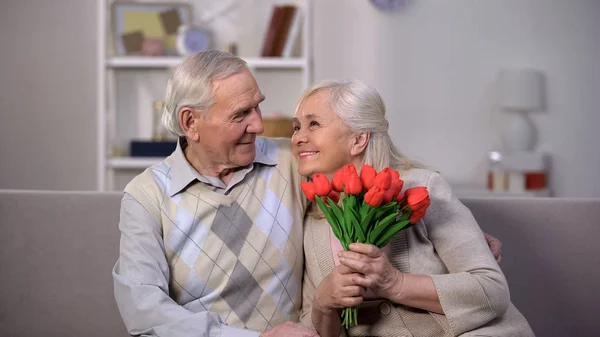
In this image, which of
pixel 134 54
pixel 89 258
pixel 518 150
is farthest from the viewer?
pixel 518 150

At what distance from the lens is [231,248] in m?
2.16

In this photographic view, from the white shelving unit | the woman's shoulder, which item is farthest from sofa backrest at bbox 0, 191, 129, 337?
the white shelving unit

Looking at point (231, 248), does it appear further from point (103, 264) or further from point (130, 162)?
point (130, 162)

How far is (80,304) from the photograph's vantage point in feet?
7.93

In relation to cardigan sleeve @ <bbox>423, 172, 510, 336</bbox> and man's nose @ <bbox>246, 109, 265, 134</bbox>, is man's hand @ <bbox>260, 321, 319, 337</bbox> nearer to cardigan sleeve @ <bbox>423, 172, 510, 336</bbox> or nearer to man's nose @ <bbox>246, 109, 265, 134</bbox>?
cardigan sleeve @ <bbox>423, 172, 510, 336</bbox>

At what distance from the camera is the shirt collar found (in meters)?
2.16

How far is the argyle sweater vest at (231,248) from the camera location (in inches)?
84.2

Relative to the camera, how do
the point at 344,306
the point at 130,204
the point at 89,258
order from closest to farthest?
1. the point at 344,306
2. the point at 130,204
3. the point at 89,258

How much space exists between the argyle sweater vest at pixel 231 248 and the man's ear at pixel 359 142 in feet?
0.80

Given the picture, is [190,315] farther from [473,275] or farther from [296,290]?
[473,275]

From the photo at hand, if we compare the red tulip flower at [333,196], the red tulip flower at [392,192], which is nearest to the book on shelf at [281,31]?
the red tulip flower at [333,196]

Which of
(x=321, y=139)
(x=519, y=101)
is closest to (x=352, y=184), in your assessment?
(x=321, y=139)

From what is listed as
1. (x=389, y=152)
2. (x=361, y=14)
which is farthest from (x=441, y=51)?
(x=389, y=152)

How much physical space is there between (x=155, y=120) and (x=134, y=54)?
17.8 inches
